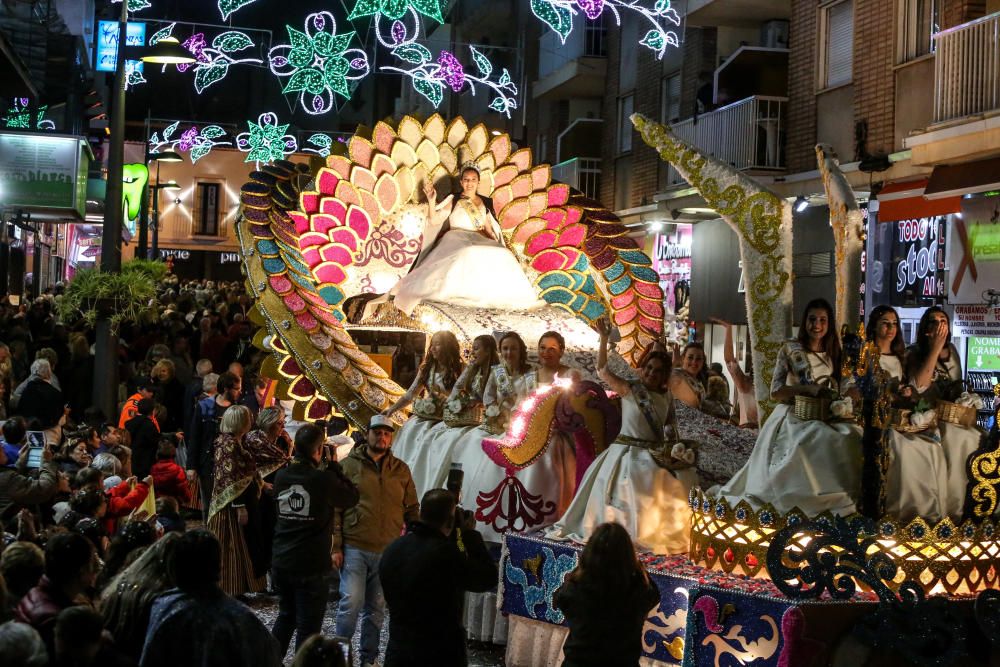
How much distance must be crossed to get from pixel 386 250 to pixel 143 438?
11.7 ft

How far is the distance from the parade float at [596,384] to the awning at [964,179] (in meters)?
3.69

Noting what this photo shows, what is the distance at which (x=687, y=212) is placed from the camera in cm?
2359

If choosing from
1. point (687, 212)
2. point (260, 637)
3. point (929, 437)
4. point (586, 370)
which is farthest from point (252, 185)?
point (687, 212)

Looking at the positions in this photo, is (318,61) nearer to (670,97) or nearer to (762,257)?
(670,97)

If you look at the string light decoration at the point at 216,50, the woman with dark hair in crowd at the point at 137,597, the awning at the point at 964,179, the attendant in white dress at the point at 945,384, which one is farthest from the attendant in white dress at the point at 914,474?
the string light decoration at the point at 216,50

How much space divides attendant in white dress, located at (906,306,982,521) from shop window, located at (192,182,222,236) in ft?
178

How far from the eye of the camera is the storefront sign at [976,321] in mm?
15617

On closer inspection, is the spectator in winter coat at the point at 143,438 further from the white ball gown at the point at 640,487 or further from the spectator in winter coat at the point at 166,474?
the white ball gown at the point at 640,487

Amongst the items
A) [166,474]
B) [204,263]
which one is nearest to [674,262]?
[166,474]

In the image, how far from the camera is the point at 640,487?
26.2 ft

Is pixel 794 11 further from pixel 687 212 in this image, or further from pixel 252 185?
pixel 252 185

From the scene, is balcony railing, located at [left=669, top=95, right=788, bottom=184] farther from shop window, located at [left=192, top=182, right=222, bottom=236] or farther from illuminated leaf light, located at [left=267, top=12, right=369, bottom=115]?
shop window, located at [left=192, top=182, right=222, bottom=236]

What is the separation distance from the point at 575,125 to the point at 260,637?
25542 millimetres

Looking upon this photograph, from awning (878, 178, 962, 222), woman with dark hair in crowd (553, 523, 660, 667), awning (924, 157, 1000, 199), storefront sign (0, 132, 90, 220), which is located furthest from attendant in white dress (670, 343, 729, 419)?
storefront sign (0, 132, 90, 220)
